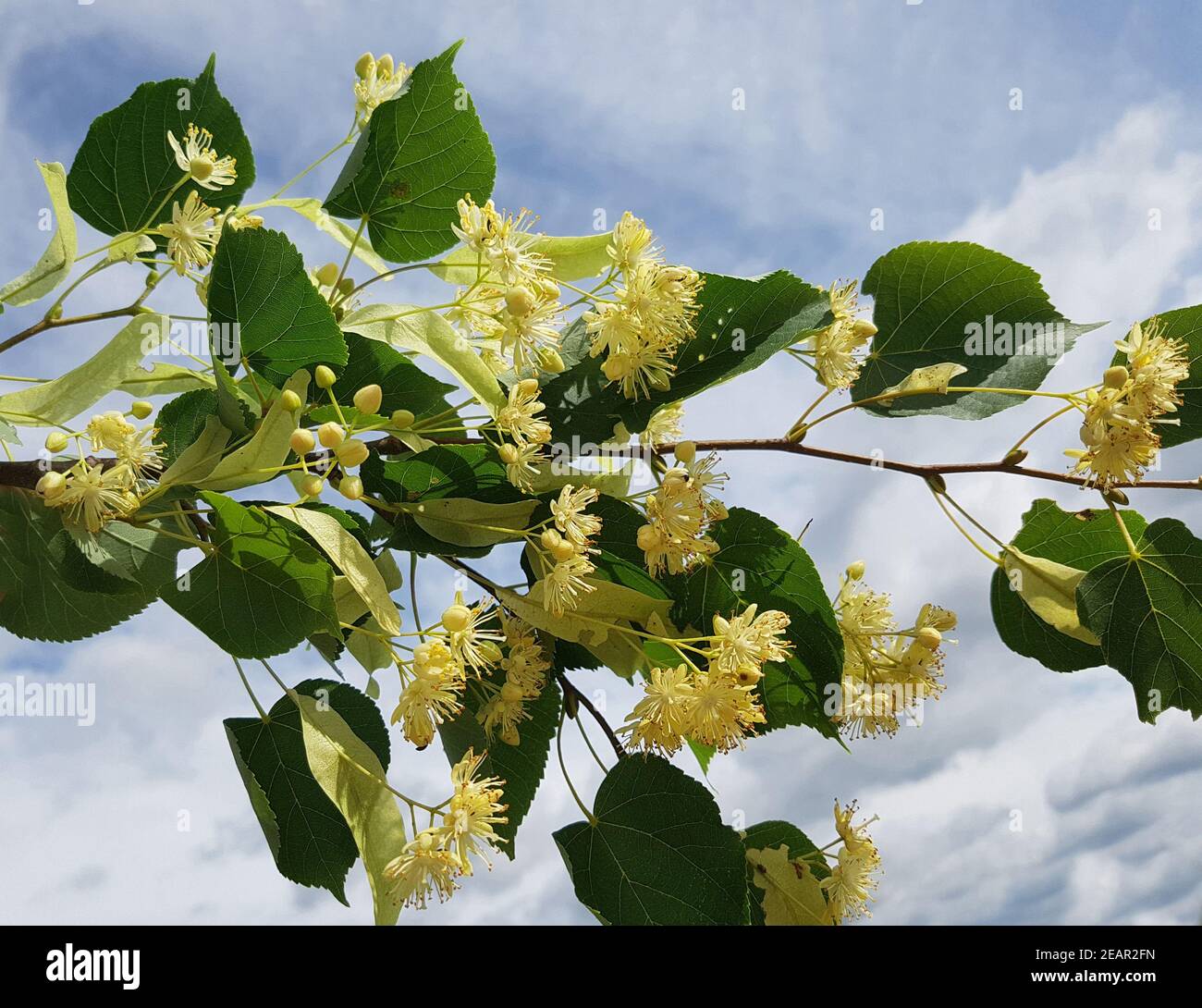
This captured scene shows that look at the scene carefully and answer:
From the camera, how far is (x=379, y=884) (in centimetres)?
98

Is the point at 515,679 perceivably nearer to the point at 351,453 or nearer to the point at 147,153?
the point at 351,453

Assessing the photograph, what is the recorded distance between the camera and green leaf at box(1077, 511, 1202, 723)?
47.1 inches

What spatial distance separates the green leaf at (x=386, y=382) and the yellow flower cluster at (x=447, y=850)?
0.42 m

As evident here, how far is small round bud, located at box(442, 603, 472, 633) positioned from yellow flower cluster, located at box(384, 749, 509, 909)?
0.51ft

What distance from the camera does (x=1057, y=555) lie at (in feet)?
4.35

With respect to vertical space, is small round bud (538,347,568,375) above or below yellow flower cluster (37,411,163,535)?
above

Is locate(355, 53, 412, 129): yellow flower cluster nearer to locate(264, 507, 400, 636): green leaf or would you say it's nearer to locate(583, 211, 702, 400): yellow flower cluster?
locate(583, 211, 702, 400): yellow flower cluster

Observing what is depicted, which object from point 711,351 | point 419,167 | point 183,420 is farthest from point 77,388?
point 711,351

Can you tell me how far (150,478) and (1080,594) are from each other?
1093 mm

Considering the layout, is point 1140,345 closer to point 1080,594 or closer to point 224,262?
point 1080,594

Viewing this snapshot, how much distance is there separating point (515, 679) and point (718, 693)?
279 mm

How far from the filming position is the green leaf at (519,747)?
124 cm

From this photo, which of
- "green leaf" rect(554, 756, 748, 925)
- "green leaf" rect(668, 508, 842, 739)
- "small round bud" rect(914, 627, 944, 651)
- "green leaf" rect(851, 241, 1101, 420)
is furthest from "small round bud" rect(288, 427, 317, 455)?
"small round bud" rect(914, 627, 944, 651)

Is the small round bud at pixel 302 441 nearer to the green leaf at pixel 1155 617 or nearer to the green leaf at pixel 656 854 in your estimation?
the green leaf at pixel 656 854
